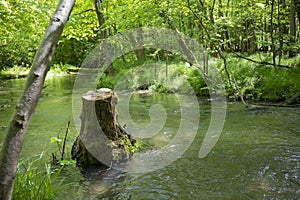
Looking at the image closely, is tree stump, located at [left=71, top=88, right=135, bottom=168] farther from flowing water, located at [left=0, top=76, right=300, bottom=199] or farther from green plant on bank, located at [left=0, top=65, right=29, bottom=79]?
green plant on bank, located at [left=0, top=65, right=29, bottom=79]

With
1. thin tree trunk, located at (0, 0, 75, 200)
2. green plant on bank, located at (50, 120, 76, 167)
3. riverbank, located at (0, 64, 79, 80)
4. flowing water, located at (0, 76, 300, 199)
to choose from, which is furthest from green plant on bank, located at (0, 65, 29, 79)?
thin tree trunk, located at (0, 0, 75, 200)

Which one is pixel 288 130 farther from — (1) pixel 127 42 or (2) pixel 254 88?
(1) pixel 127 42

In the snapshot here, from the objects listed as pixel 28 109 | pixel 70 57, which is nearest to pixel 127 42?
pixel 28 109

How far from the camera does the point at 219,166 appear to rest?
15.6 feet

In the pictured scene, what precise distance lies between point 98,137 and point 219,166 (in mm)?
1955

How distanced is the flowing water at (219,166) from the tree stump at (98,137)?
11.5 inches

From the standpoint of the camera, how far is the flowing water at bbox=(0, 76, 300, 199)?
3.90m

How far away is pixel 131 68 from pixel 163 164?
1210cm

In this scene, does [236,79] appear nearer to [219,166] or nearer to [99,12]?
[219,166]

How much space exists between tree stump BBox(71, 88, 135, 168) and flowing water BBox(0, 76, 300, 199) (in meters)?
0.29

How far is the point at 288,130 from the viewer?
6547 mm

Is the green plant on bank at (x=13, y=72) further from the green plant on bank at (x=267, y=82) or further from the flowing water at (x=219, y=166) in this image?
the green plant on bank at (x=267, y=82)

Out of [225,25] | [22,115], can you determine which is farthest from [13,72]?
[22,115]

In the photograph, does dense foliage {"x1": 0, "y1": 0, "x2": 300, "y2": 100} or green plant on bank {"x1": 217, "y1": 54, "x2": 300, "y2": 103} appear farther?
green plant on bank {"x1": 217, "y1": 54, "x2": 300, "y2": 103}
